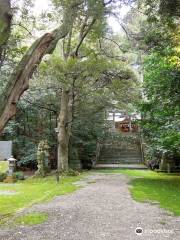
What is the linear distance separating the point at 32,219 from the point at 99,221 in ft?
4.97

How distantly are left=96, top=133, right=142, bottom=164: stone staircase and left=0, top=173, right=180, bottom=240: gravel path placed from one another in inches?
700

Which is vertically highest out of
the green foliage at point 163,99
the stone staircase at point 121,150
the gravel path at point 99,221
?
the green foliage at point 163,99

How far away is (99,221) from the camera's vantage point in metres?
8.87

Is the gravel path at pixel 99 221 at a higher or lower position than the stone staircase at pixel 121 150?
lower

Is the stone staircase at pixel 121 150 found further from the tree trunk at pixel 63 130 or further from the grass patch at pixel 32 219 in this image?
the grass patch at pixel 32 219

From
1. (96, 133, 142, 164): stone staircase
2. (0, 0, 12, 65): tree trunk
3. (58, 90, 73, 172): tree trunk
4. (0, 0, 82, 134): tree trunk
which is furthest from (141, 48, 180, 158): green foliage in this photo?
(96, 133, 142, 164): stone staircase

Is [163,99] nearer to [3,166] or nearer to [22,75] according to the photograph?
[22,75]

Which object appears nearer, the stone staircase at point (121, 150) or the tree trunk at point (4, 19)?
the tree trunk at point (4, 19)

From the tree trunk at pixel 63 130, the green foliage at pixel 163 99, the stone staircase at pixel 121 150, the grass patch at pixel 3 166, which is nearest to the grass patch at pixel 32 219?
the green foliage at pixel 163 99

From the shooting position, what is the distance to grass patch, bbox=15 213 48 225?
880 cm

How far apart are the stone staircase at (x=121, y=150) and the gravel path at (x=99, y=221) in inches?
700

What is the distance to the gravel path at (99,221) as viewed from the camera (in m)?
7.54

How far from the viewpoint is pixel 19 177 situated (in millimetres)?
20891

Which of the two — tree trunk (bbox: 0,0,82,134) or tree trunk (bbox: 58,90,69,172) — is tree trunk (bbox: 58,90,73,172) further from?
tree trunk (bbox: 0,0,82,134)
